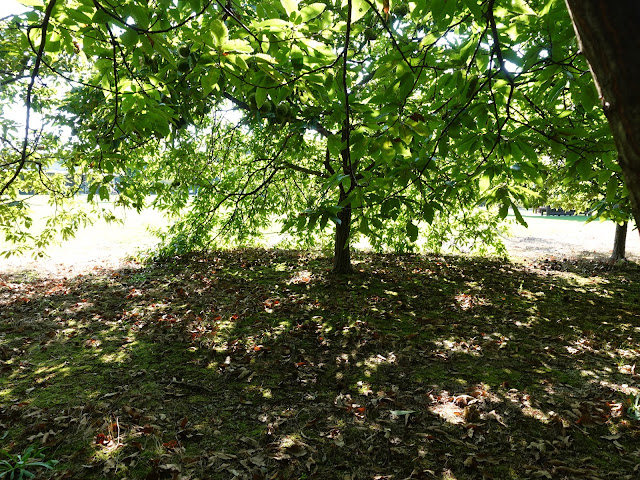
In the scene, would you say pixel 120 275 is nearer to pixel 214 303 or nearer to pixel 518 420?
pixel 214 303

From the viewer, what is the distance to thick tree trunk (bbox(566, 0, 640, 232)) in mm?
808

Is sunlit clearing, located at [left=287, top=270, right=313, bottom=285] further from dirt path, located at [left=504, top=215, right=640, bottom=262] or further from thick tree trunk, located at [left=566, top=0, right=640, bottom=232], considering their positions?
thick tree trunk, located at [left=566, top=0, right=640, bottom=232]

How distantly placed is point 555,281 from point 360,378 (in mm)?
6000

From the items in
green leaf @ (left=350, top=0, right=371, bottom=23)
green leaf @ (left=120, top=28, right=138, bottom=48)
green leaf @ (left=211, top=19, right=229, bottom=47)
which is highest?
green leaf @ (left=350, top=0, right=371, bottom=23)

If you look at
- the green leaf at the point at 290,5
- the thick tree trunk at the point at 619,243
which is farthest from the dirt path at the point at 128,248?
the green leaf at the point at 290,5

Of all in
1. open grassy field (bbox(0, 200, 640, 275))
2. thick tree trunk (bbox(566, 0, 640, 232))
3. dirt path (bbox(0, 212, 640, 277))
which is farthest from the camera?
open grassy field (bbox(0, 200, 640, 275))

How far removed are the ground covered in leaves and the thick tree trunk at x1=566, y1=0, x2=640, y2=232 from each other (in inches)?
107

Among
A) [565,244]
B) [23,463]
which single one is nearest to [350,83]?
[23,463]

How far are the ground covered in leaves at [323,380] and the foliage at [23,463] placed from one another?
81 millimetres

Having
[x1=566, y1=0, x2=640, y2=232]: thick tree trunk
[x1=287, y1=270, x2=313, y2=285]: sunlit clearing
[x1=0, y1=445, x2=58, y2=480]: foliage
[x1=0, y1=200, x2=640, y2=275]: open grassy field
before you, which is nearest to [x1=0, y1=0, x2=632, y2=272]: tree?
[x1=566, y1=0, x2=640, y2=232]: thick tree trunk

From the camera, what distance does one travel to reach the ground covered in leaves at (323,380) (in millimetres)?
2979

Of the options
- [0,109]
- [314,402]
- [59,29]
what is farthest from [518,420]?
[0,109]

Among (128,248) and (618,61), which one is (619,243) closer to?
(618,61)

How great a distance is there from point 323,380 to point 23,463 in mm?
2564
